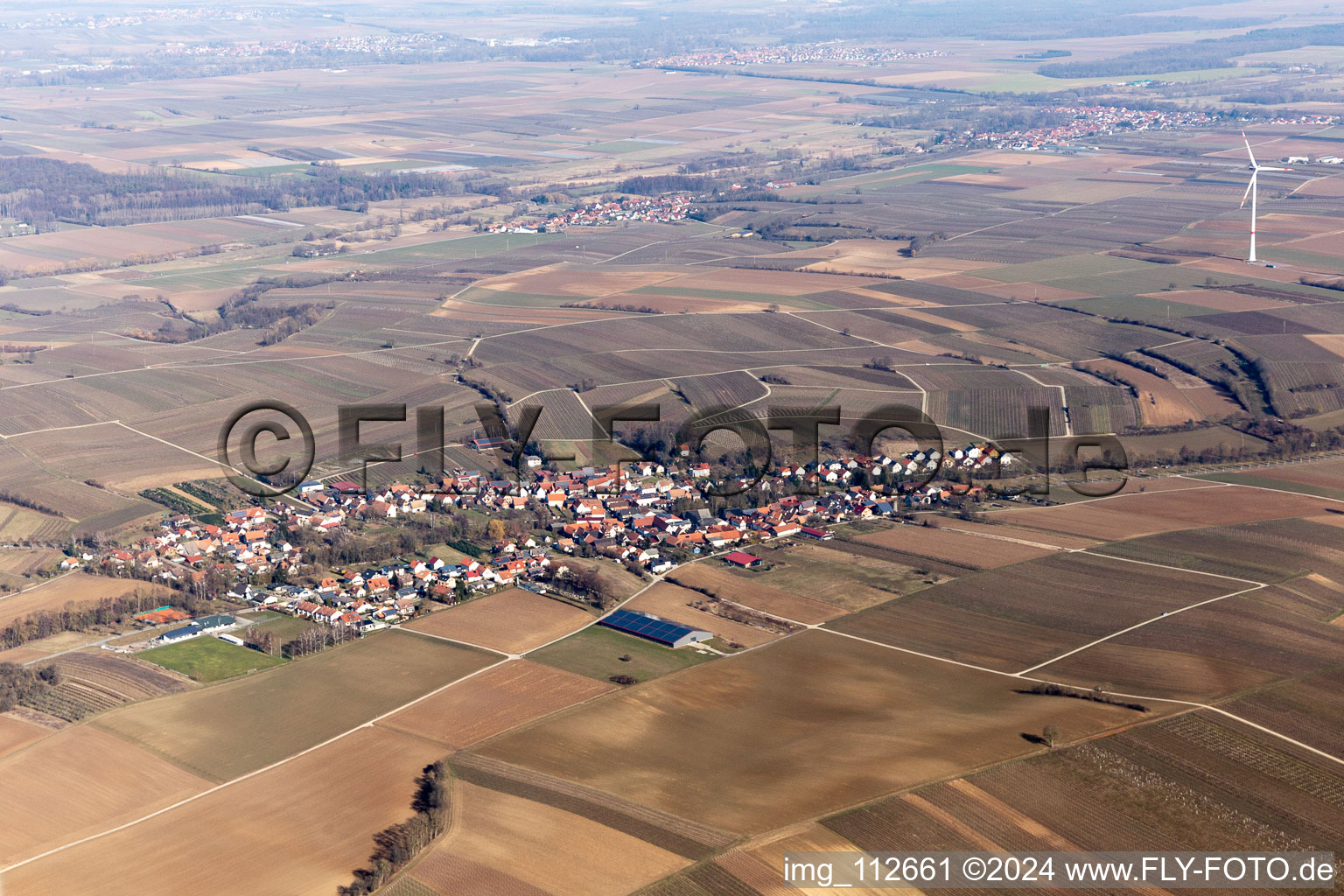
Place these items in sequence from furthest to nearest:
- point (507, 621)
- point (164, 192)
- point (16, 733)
→ point (164, 192) → point (507, 621) → point (16, 733)

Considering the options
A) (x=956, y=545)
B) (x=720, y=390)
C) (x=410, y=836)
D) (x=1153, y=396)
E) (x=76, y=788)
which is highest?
(x=1153, y=396)

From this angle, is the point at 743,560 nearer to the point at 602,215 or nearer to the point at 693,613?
the point at 693,613

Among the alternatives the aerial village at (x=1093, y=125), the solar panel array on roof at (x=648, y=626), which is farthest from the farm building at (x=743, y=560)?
the aerial village at (x=1093, y=125)

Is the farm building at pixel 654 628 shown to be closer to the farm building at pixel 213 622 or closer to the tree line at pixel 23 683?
the farm building at pixel 213 622

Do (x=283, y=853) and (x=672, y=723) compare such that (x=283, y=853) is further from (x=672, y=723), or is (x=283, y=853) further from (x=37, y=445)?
(x=37, y=445)

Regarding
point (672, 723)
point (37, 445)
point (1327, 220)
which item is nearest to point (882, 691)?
point (672, 723)

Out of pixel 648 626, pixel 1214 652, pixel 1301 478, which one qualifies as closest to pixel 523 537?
pixel 648 626
